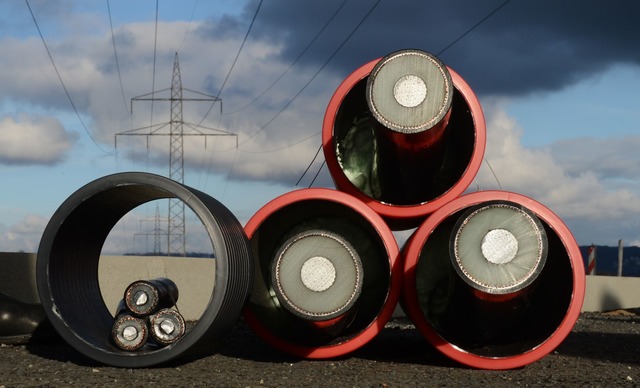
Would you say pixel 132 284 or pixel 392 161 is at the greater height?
pixel 392 161

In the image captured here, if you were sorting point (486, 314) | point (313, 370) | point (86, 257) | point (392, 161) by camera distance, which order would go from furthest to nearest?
1. point (86, 257)
2. point (392, 161)
3. point (313, 370)
4. point (486, 314)

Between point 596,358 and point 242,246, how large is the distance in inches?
183

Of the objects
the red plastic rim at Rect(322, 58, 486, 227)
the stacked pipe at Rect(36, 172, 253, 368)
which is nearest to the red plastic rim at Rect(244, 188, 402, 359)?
the red plastic rim at Rect(322, 58, 486, 227)

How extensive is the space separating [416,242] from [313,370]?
1.66 meters

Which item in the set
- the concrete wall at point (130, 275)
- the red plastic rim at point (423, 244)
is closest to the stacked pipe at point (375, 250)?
the red plastic rim at point (423, 244)

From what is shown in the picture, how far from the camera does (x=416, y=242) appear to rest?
10023mm

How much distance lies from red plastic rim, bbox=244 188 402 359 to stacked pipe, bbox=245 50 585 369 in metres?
0.01

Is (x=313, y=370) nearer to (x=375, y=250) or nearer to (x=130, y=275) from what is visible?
(x=375, y=250)

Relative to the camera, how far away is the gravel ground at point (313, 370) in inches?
350

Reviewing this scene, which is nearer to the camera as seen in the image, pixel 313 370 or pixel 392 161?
pixel 313 370

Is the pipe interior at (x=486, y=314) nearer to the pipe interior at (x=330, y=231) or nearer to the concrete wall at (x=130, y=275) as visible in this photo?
the pipe interior at (x=330, y=231)

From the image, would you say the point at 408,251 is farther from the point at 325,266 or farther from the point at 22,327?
the point at 22,327

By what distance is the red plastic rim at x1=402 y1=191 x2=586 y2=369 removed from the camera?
9.91 m

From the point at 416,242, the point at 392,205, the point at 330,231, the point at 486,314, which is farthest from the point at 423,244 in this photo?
the point at 330,231
